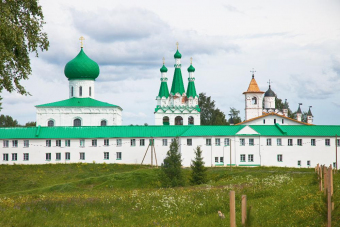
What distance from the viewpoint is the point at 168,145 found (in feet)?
163

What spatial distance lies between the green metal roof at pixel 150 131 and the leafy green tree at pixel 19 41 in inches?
1175

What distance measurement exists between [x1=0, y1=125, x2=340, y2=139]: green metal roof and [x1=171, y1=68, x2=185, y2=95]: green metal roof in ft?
70.8

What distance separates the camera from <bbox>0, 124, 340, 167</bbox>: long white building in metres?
49.0

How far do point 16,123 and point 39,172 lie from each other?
216 feet

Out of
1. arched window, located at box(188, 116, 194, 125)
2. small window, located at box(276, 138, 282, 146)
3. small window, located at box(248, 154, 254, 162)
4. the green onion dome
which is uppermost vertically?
the green onion dome

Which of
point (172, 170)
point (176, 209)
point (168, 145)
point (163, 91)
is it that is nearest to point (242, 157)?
point (168, 145)

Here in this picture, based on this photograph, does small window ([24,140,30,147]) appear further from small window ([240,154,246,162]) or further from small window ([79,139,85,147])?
small window ([240,154,246,162])

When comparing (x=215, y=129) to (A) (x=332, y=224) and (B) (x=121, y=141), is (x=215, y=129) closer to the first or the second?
(B) (x=121, y=141)

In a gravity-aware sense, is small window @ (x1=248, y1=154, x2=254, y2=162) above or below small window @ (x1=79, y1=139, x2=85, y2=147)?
below

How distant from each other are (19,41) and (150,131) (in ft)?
106

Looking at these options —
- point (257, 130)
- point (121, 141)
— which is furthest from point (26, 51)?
point (257, 130)

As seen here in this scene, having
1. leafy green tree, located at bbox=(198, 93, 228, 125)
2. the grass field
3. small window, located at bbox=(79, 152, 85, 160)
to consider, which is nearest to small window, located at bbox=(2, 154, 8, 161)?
small window, located at bbox=(79, 152, 85, 160)

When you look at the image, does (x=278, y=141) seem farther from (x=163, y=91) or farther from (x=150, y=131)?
(x=163, y=91)

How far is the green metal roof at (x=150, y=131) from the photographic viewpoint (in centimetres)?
4969
